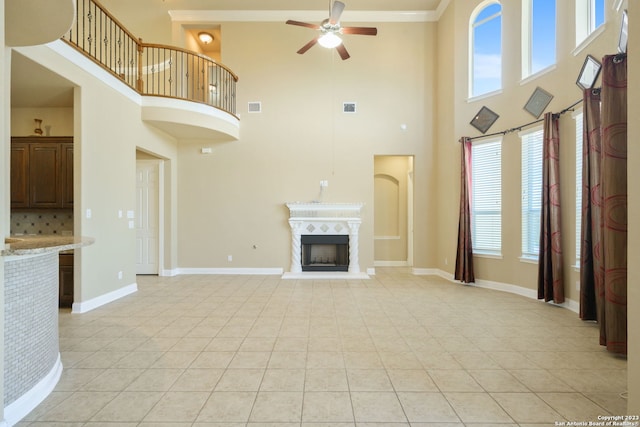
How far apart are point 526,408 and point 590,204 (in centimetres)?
252

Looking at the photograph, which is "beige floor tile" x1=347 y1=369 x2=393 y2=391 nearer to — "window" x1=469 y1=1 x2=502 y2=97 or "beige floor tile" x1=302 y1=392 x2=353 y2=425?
"beige floor tile" x1=302 y1=392 x2=353 y2=425

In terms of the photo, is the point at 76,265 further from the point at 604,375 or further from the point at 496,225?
the point at 496,225

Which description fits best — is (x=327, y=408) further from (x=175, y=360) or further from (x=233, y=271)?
(x=233, y=271)

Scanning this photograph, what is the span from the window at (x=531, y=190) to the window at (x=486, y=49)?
124cm

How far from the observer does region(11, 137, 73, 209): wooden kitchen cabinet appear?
455 cm

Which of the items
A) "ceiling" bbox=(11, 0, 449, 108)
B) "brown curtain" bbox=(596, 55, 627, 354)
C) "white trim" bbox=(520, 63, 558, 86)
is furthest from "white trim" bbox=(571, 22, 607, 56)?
"ceiling" bbox=(11, 0, 449, 108)

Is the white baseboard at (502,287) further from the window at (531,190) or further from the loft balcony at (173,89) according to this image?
the loft balcony at (173,89)

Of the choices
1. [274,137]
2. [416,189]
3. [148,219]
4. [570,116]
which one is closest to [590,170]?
[570,116]

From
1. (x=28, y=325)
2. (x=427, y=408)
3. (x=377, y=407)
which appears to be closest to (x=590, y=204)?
(x=427, y=408)

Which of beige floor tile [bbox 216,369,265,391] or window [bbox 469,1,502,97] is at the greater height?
window [bbox 469,1,502,97]

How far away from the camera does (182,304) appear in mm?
4535

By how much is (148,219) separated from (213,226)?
129cm

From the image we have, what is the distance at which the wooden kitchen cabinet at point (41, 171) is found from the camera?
455 centimetres

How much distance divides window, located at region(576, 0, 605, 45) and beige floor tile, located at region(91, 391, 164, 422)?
20.1ft
